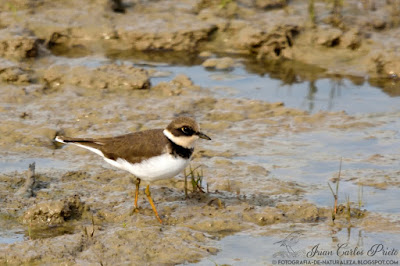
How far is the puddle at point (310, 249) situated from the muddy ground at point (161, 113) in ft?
0.52

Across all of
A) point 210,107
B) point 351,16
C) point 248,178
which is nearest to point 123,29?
point 210,107

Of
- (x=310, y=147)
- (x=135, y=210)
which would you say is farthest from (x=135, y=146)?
(x=310, y=147)

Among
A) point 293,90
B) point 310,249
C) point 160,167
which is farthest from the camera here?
point 293,90

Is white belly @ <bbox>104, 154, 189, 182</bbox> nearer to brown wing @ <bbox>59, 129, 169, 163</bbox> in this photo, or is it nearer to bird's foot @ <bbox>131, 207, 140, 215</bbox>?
brown wing @ <bbox>59, 129, 169, 163</bbox>

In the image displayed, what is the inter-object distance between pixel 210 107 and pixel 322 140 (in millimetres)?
1691

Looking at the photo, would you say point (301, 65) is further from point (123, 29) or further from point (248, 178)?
point (248, 178)

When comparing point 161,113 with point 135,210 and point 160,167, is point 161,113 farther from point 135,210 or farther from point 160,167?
point 160,167

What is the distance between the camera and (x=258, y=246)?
249 inches

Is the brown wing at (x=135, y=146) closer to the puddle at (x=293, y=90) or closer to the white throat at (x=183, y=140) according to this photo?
the white throat at (x=183, y=140)

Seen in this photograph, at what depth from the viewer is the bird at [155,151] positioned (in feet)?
22.0

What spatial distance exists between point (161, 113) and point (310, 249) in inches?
150

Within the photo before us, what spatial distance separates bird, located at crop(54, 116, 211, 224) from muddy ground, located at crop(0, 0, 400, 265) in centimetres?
45

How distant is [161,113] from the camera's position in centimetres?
950

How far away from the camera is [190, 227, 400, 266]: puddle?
6.03 metres
